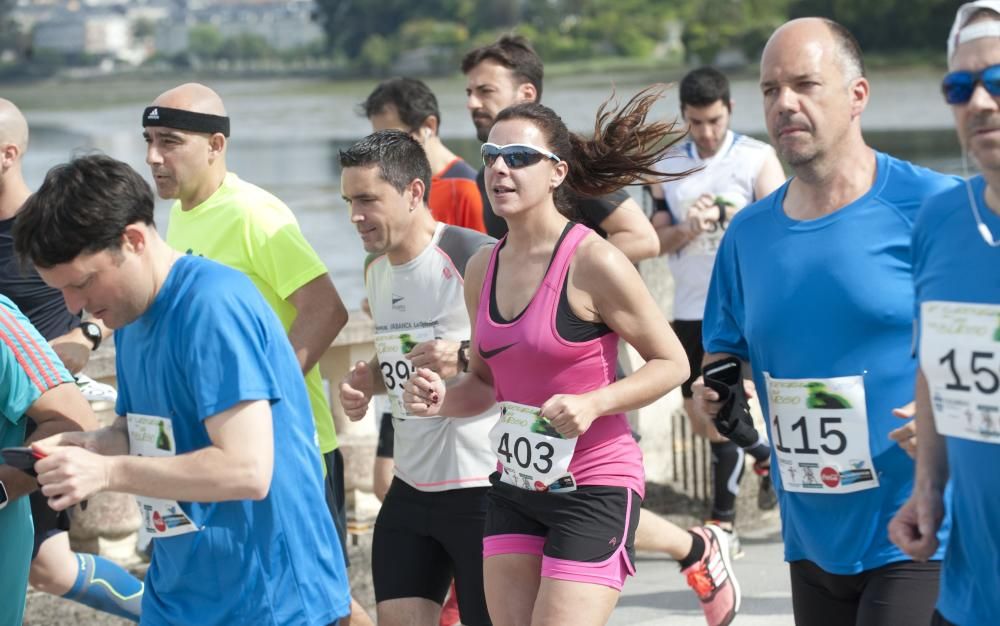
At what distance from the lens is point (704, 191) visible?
22.9 ft

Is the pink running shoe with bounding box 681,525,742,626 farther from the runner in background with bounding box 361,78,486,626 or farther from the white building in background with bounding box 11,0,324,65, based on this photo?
the white building in background with bounding box 11,0,324,65

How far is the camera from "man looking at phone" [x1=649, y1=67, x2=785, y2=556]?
22.5 feet

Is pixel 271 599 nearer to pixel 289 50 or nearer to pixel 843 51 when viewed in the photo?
pixel 843 51

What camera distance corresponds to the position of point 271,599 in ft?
10.8

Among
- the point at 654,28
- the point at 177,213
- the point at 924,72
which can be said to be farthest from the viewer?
the point at 654,28

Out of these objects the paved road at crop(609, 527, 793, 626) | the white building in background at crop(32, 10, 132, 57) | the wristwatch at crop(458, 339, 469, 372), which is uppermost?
the white building in background at crop(32, 10, 132, 57)

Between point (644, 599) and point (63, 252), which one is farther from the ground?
point (63, 252)

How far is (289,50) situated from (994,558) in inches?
5645

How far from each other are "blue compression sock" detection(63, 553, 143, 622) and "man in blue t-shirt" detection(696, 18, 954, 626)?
261 cm

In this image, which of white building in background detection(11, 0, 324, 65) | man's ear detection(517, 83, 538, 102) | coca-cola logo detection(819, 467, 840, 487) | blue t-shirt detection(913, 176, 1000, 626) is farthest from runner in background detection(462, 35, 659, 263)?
white building in background detection(11, 0, 324, 65)

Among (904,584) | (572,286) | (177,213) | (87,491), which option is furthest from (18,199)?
(904,584)

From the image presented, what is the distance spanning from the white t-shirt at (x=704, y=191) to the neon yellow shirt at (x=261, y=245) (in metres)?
2.43

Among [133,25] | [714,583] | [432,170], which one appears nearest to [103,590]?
[432,170]

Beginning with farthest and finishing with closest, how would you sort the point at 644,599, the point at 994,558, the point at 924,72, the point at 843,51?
the point at 924,72
the point at 644,599
the point at 843,51
the point at 994,558
